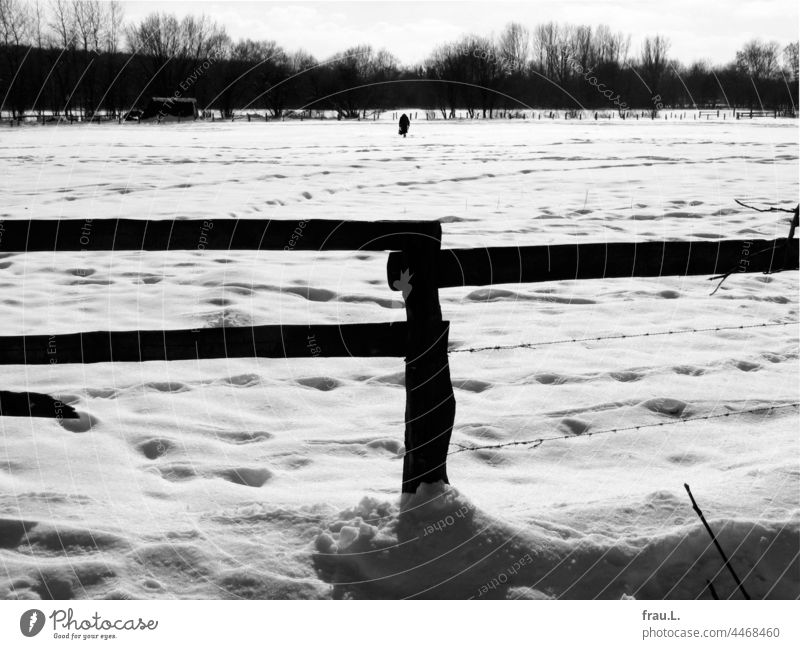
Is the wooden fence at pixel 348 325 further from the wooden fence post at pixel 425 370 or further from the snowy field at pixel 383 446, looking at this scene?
the snowy field at pixel 383 446

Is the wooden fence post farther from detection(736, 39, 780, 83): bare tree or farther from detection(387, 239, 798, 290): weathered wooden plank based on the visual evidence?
detection(736, 39, 780, 83): bare tree

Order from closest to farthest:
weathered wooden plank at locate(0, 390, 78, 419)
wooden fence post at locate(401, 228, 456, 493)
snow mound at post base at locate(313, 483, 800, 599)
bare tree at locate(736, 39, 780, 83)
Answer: snow mound at post base at locate(313, 483, 800, 599) → wooden fence post at locate(401, 228, 456, 493) → weathered wooden plank at locate(0, 390, 78, 419) → bare tree at locate(736, 39, 780, 83)

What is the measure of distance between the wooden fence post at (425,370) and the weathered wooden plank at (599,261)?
0.06m

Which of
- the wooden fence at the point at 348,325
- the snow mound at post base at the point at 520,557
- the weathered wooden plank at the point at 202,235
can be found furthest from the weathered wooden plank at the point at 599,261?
the snow mound at post base at the point at 520,557

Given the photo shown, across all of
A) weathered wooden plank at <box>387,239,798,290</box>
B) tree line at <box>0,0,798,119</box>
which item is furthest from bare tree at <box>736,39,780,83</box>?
weathered wooden plank at <box>387,239,798,290</box>

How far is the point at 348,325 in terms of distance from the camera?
2938 millimetres

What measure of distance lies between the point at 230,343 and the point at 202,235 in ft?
1.47

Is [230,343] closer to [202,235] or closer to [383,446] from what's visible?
[202,235]

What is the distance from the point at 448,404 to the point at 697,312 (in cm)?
467

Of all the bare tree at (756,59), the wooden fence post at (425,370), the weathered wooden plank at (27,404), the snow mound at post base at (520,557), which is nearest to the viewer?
the snow mound at post base at (520,557)

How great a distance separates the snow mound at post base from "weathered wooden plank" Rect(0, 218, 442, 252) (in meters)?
1.04

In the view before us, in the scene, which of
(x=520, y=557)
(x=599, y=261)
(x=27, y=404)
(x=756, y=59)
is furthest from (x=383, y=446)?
(x=756, y=59)

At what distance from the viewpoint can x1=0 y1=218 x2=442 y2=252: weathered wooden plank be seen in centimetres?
297

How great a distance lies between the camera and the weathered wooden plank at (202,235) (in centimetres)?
297
